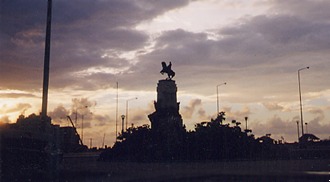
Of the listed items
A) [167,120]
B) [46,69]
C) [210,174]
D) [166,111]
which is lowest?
[210,174]

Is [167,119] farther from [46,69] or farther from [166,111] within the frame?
[46,69]

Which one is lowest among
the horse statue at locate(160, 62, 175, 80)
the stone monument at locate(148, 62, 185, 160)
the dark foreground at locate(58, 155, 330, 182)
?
the dark foreground at locate(58, 155, 330, 182)

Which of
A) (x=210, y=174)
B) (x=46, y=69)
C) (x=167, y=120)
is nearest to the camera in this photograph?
(x=210, y=174)

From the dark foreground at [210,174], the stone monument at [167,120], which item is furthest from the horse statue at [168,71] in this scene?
the dark foreground at [210,174]

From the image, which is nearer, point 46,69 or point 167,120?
point 46,69

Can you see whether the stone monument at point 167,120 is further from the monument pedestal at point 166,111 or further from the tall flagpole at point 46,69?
the tall flagpole at point 46,69

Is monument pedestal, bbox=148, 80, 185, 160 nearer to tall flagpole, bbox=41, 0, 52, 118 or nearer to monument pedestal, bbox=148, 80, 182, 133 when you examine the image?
monument pedestal, bbox=148, 80, 182, 133

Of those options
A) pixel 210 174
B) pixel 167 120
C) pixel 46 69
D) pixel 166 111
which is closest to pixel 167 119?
pixel 167 120

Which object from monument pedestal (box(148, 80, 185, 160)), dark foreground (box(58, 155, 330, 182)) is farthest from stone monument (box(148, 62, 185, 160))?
dark foreground (box(58, 155, 330, 182))

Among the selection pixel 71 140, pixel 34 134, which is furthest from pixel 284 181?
pixel 71 140

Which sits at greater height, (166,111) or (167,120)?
(166,111)

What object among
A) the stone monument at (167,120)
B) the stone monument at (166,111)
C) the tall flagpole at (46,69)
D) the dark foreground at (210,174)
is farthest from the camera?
the stone monument at (166,111)

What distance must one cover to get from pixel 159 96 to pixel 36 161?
33324 millimetres

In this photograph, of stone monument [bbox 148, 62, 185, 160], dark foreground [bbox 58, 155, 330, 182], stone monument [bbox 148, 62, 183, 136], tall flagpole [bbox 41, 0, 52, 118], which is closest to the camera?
dark foreground [bbox 58, 155, 330, 182]
